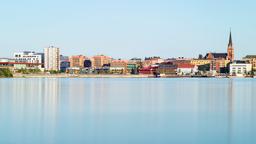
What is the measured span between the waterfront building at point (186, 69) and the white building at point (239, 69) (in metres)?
10.5

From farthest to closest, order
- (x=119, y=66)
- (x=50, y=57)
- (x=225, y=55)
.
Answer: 1. (x=119, y=66)
2. (x=50, y=57)
3. (x=225, y=55)

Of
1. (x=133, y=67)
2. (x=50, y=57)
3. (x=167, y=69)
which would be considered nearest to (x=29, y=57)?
(x=50, y=57)

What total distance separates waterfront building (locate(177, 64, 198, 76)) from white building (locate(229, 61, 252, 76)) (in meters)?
10.5

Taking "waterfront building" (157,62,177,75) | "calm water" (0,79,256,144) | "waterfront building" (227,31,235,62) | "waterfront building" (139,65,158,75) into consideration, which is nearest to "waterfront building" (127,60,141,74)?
"waterfront building" (139,65,158,75)

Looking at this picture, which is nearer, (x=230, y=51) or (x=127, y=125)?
(x=127, y=125)

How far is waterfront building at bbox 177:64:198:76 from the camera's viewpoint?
123750 mm

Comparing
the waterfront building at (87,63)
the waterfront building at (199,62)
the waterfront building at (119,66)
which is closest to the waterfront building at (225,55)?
the waterfront building at (199,62)

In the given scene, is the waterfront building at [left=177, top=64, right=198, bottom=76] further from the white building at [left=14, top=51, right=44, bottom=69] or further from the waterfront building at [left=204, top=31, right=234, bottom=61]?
the white building at [left=14, top=51, right=44, bottom=69]

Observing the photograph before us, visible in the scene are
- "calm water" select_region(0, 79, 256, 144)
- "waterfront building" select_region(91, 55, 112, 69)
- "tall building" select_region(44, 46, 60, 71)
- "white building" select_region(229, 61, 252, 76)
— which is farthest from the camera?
"waterfront building" select_region(91, 55, 112, 69)

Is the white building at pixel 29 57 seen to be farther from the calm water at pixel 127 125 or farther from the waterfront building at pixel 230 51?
the calm water at pixel 127 125

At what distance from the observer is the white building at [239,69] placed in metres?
116

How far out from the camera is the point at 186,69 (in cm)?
12581

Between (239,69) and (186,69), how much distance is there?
14555mm

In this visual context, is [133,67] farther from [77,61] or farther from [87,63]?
[77,61]
